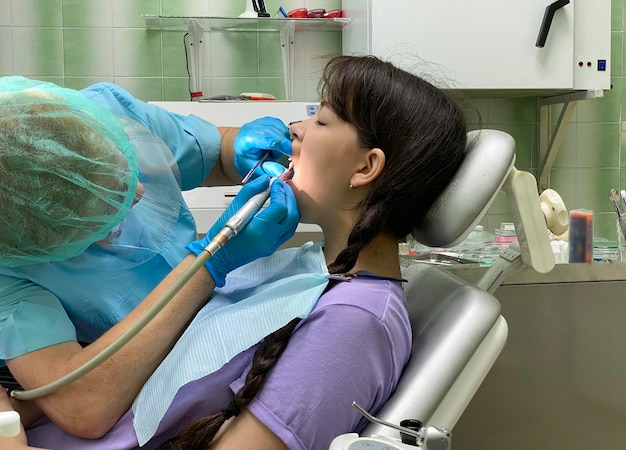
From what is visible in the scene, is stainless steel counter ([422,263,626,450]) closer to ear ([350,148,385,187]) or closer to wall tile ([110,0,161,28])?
ear ([350,148,385,187])

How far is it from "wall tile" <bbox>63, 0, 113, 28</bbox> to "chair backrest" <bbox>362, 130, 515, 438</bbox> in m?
2.42

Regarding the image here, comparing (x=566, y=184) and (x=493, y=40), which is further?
(x=566, y=184)

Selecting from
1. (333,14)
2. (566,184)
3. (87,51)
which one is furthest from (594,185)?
(87,51)

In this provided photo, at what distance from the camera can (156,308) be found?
892 millimetres

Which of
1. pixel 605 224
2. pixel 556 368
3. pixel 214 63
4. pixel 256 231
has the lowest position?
pixel 556 368

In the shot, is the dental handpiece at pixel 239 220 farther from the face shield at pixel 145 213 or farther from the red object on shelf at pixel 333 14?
the red object on shelf at pixel 333 14

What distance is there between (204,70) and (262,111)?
68 centimetres

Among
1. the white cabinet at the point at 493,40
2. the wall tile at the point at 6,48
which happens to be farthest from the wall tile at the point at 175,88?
the white cabinet at the point at 493,40

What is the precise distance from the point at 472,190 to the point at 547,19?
1.92 metres

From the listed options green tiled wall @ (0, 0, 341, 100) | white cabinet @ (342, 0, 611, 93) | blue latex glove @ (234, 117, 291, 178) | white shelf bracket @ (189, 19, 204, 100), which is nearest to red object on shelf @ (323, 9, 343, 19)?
green tiled wall @ (0, 0, 341, 100)

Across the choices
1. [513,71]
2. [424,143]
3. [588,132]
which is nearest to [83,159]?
[424,143]

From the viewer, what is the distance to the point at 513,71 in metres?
2.71

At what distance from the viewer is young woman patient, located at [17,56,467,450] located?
945mm

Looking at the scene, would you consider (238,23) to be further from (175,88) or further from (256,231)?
(256,231)
